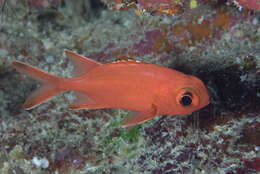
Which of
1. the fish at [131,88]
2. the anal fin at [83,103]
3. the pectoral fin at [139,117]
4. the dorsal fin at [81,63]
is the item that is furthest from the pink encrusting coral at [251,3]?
the anal fin at [83,103]

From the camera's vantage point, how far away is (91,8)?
591 centimetres

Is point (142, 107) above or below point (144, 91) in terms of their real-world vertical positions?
below

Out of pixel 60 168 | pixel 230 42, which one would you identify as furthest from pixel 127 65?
pixel 230 42

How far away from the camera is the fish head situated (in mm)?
2209

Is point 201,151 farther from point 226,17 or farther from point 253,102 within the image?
point 226,17

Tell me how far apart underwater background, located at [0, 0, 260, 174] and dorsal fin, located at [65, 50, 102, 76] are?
405 millimetres

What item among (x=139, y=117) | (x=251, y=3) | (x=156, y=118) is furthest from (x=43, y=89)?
(x=251, y=3)

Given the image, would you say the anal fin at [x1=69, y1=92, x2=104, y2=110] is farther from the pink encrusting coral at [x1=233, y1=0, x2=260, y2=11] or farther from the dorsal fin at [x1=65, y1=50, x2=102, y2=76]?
the pink encrusting coral at [x1=233, y1=0, x2=260, y2=11]

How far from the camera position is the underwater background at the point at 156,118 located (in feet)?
8.11

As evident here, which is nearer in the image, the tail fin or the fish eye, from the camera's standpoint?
the fish eye

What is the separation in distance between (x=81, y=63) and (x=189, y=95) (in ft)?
4.46

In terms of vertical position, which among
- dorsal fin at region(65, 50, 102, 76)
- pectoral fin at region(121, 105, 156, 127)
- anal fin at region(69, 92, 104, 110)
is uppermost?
dorsal fin at region(65, 50, 102, 76)

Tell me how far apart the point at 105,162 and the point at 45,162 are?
0.87m

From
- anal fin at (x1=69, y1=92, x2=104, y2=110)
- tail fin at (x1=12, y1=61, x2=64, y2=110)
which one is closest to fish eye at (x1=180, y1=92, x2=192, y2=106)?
anal fin at (x1=69, y1=92, x2=104, y2=110)
